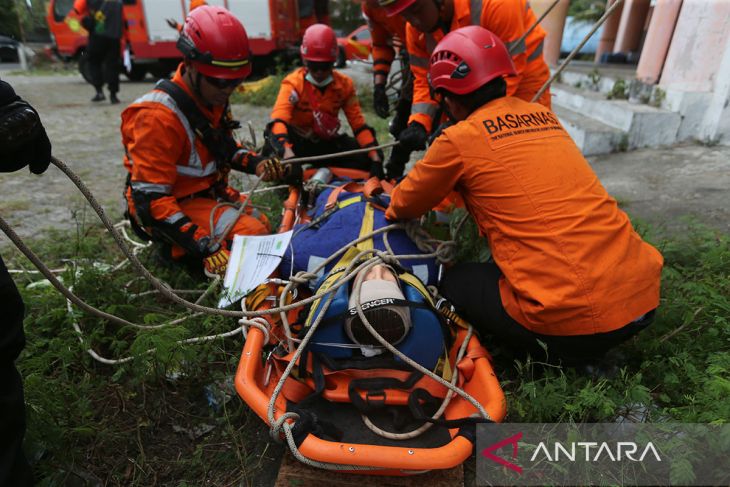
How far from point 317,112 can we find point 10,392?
3.26 m

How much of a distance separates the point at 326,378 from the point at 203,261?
1325 millimetres

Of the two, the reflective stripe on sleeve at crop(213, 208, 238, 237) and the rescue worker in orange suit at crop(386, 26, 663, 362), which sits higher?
the rescue worker in orange suit at crop(386, 26, 663, 362)

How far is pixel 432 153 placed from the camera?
2.06 metres

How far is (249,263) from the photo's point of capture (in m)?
2.48

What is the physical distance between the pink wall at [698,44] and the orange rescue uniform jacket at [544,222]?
13.2 ft

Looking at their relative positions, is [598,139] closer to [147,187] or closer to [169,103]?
[169,103]

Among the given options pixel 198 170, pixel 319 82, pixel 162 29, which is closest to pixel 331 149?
pixel 319 82

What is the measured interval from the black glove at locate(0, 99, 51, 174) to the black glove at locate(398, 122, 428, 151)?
6.82 feet

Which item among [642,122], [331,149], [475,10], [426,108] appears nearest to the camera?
[475,10]

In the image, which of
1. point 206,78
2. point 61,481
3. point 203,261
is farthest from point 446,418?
point 206,78

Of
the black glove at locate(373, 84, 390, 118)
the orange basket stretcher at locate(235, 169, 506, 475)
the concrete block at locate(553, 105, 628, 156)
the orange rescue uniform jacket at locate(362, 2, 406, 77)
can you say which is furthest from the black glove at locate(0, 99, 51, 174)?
the concrete block at locate(553, 105, 628, 156)

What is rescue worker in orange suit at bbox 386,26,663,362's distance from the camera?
181 cm

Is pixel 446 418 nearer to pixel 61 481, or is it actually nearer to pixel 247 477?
pixel 247 477

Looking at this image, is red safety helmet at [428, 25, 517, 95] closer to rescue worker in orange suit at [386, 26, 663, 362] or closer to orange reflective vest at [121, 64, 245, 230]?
rescue worker in orange suit at [386, 26, 663, 362]
